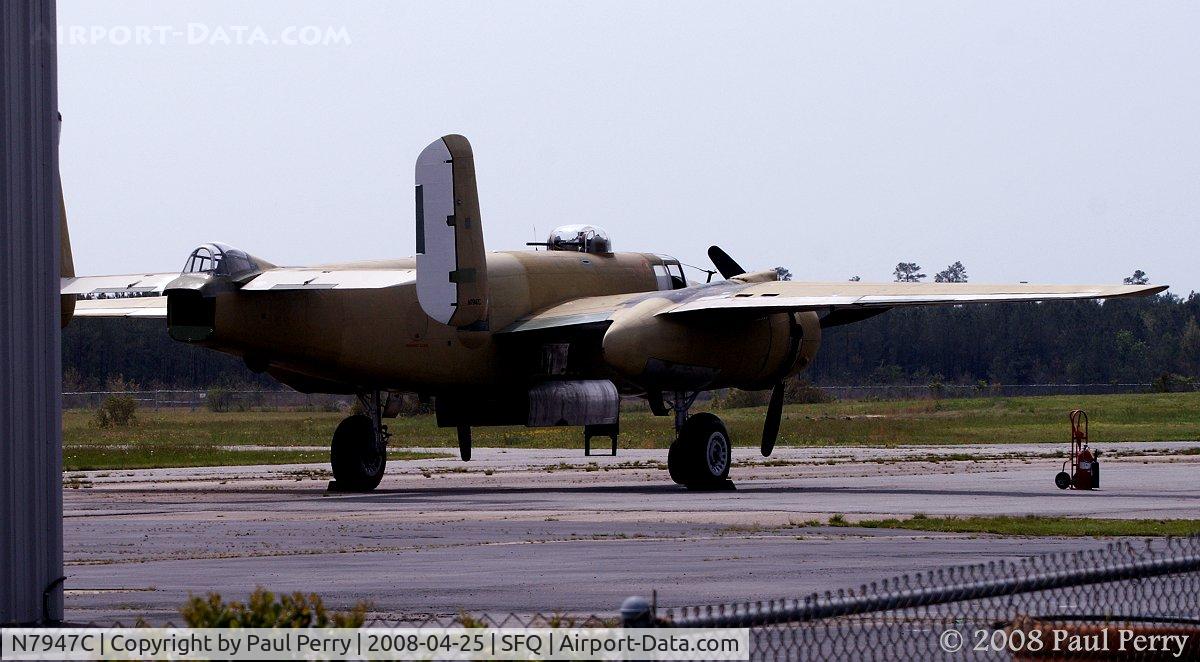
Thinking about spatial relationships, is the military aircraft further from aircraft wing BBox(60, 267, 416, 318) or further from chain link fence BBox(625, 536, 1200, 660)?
chain link fence BBox(625, 536, 1200, 660)

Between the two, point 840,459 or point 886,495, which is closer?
point 886,495

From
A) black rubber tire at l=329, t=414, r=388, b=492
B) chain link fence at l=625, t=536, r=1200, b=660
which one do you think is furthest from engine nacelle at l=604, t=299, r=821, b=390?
chain link fence at l=625, t=536, r=1200, b=660

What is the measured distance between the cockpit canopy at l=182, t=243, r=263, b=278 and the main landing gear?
28.3ft

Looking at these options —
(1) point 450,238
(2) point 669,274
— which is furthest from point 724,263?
(1) point 450,238

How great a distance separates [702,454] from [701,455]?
0.10ft

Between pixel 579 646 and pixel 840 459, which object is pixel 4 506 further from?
pixel 840 459

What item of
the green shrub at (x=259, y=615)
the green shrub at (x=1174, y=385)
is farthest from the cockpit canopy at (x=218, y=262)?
the green shrub at (x=1174, y=385)

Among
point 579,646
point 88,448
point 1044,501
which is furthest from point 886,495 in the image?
point 88,448

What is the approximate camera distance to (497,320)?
3306cm

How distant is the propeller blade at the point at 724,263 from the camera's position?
35812 mm

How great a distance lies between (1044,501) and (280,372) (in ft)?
46.3

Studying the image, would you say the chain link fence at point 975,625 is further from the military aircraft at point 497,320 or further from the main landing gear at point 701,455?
the main landing gear at point 701,455

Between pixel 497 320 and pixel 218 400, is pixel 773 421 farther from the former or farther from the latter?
pixel 218 400

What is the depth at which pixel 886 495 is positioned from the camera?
29.3 meters
